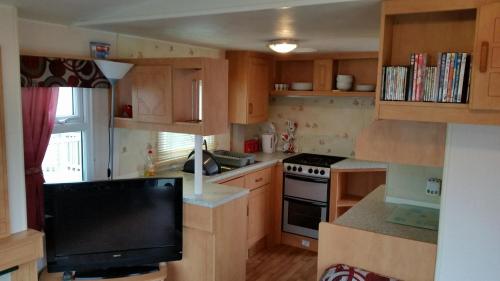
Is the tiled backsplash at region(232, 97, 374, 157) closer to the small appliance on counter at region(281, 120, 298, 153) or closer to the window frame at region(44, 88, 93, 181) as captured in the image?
the small appliance on counter at region(281, 120, 298, 153)

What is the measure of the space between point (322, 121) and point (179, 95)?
2.61 meters

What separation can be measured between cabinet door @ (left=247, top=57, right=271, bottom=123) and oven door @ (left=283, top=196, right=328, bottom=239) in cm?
102

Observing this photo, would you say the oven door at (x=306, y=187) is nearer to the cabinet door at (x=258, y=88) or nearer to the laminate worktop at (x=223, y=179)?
the laminate worktop at (x=223, y=179)

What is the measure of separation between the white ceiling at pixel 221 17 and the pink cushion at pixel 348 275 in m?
1.43

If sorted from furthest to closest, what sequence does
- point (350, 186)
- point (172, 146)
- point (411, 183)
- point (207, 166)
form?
point (350, 186)
point (172, 146)
point (207, 166)
point (411, 183)

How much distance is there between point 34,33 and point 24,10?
0.32 meters

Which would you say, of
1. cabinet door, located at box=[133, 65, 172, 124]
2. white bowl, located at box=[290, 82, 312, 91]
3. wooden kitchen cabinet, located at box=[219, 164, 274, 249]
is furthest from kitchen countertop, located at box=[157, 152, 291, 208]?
white bowl, located at box=[290, 82, 312, 91]

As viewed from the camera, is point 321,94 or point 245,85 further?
point 321,94

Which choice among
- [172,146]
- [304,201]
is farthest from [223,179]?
[304,201]

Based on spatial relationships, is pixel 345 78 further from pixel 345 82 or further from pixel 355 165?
pixel 355 165

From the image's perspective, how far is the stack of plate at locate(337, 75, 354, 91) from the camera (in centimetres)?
462

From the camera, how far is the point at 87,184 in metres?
2.58

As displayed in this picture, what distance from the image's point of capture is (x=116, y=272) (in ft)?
8.79

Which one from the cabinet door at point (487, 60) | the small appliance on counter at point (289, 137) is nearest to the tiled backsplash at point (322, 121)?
the small appliance on counter at point (289, 137)
